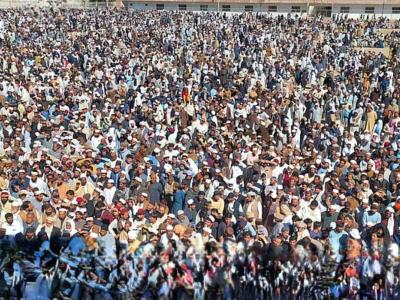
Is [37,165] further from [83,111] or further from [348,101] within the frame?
[348,101]

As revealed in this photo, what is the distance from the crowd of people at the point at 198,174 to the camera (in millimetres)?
5812

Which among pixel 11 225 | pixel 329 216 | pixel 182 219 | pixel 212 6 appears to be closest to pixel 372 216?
pixel 329 216

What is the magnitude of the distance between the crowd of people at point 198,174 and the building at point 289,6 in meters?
19.5

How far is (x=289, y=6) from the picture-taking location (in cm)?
4016

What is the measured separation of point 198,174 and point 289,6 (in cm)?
3354

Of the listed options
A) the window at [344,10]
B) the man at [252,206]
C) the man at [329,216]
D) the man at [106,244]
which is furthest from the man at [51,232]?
the window at [344,10]

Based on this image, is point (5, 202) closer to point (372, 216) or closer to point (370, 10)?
point (372, 216)

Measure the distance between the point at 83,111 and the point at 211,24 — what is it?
16949 millimetres

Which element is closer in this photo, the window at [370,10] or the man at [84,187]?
the man at [84,187]

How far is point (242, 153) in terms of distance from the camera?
10227 mm

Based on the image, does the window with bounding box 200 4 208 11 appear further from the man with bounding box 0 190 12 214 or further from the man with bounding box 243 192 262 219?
the man with bounding box 0 190 12 214

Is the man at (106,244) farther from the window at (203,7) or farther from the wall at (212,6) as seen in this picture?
the window at (203,7)

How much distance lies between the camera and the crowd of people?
581 centimetres

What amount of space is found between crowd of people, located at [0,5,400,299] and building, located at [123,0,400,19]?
19.5 metres
